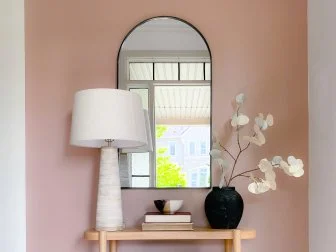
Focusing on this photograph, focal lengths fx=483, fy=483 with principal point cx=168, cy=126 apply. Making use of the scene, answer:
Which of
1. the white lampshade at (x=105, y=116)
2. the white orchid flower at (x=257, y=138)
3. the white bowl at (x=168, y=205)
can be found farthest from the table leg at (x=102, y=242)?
the white orchid flower at (x=257, y=138)

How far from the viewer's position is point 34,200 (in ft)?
7.39

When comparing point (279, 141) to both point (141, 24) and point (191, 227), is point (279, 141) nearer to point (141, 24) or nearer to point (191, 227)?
point (191, 227)

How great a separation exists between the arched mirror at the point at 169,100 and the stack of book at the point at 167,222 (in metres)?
0.25

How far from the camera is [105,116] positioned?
1910mm

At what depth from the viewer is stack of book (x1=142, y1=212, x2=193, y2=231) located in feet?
6.57

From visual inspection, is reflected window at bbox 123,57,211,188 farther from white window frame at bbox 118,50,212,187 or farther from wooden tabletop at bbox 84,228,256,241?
wooden tabletop at bbox 84,228,256,241

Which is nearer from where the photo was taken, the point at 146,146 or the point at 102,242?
the point at 102,242

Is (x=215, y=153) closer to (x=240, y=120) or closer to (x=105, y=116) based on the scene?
(x=240, y=120)

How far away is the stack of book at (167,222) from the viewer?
2.00 metres

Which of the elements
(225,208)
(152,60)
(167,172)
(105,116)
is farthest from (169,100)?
(225,208)

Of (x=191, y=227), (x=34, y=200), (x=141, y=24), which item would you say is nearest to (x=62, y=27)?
(x=141, y=24)

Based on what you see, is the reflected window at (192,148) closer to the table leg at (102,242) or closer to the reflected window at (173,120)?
the reflected window at (173,120)

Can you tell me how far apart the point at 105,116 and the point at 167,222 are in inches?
20.3

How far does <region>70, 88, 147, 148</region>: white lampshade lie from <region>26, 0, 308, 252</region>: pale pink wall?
0.34 metres
